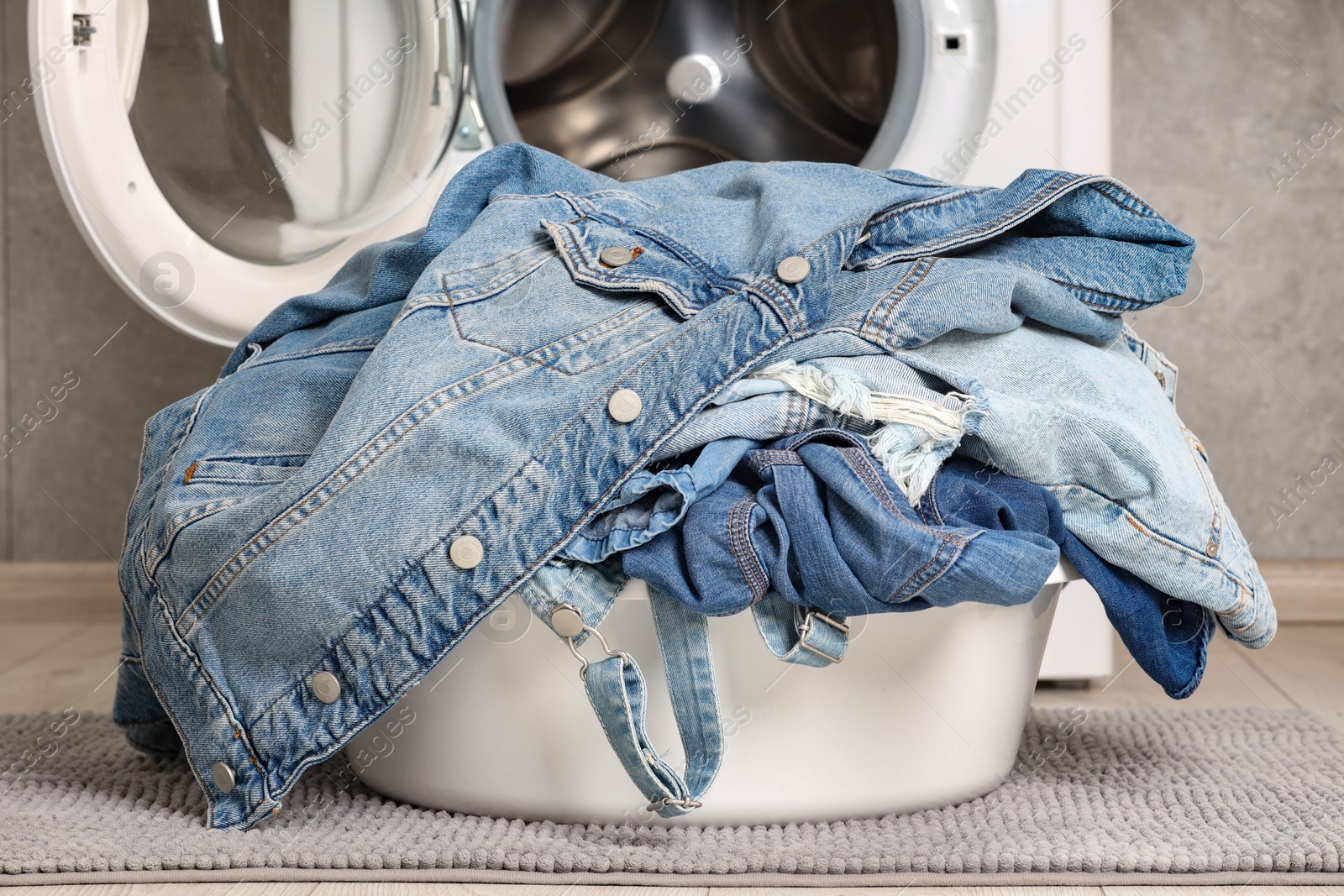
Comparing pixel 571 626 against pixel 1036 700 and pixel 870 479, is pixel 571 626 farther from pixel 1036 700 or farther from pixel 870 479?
pixel 1036 700

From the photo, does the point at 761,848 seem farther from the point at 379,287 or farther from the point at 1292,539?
the point at 1292,539

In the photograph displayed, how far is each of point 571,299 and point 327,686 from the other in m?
0.26

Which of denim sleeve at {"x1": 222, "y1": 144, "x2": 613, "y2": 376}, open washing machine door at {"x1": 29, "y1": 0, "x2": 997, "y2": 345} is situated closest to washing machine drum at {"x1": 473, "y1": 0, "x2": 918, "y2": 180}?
open washing machine door at {"x1": 29, "y1": 0, "x2": 997, "y2": 345}

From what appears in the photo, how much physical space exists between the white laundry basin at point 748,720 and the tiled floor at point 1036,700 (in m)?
0.07

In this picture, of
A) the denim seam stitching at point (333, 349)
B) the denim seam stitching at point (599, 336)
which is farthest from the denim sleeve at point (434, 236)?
the denim seam stitching at point (599, 336)

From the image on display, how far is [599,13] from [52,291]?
2.68ft

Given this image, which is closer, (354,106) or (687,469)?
(687,469)

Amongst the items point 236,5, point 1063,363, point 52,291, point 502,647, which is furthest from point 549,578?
point 52,291

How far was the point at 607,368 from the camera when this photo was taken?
0.64 metres

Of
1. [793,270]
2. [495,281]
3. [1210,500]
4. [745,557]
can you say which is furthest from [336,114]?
[1210,500]

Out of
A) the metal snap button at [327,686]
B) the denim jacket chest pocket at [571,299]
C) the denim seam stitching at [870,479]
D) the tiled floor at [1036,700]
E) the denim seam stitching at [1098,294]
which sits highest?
the denim jacket chest pocket at [571,299]

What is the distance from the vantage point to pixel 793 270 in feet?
2.20

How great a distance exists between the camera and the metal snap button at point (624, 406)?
2.03 feet

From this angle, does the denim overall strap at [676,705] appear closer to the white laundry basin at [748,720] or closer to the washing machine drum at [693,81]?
the white laundry basin at [748,720]
